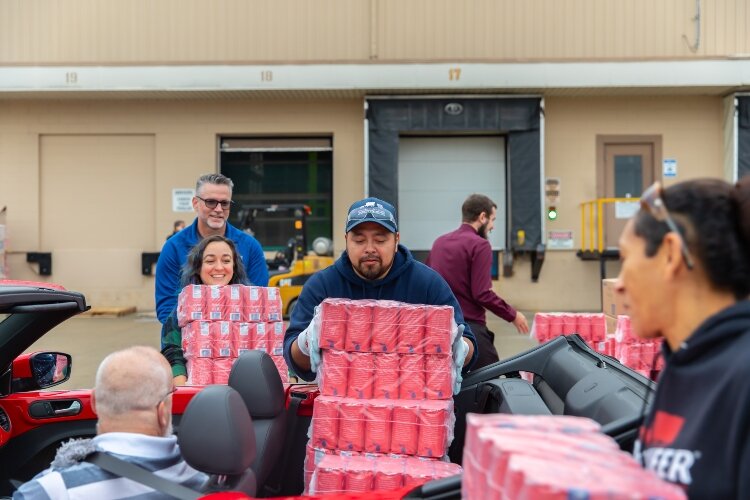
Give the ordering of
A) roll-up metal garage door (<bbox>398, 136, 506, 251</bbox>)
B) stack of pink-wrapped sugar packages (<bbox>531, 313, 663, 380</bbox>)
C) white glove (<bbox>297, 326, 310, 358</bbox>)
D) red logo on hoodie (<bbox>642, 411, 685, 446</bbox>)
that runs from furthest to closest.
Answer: roll-up metal garage door (<bbox>398, 136, 506, 251</bbox>)
stack of pink-wrapped sugar packages (<bbox>531, 313, 663, 380</bbox>)
white glove (<bbox>297, 326, 310, 358</bbox>)
red logo on hoodie (<bbox>642, 411, 685, 446</bbox>)

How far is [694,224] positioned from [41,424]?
121 inches

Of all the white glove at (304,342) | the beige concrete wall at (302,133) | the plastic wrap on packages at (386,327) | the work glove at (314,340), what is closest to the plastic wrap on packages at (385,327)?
the plastic wrap on packages at (386,327)

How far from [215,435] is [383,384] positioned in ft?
2.93

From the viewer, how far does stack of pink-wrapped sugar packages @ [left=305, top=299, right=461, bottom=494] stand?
259cm

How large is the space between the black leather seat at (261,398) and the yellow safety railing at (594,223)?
45.2ft

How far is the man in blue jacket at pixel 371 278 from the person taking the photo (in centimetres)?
314

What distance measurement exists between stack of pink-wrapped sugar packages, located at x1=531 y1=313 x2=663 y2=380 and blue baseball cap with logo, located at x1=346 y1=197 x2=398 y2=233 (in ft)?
9.84

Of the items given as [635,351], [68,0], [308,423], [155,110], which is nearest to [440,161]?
[155,110]

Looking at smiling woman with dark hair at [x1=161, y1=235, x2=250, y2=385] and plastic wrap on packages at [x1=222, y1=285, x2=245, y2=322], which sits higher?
smiling woman with dark hair at [x1=161, y1=235, x2=250, y2=385]

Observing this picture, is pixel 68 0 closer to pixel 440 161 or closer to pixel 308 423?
pixel 440 161

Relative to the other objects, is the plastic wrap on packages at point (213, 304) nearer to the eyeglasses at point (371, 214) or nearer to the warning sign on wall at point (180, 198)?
the eyeglasses at point (371, 214)

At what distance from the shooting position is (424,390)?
2.67 metres

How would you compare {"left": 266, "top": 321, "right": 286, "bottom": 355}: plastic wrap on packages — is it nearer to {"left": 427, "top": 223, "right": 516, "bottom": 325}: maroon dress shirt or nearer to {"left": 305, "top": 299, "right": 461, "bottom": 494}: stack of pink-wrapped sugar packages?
{"left": 305, "top": 299, "right": 461, "bottom": 494}: stack of pink-wrapped sugar packages

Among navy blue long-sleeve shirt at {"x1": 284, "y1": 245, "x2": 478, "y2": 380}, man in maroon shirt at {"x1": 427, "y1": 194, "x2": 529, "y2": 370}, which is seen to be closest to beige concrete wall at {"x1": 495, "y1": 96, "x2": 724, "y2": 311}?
man in maroon shirt at {"x1": 427, "y1": 194, "x2": 529, "y2": 370}
